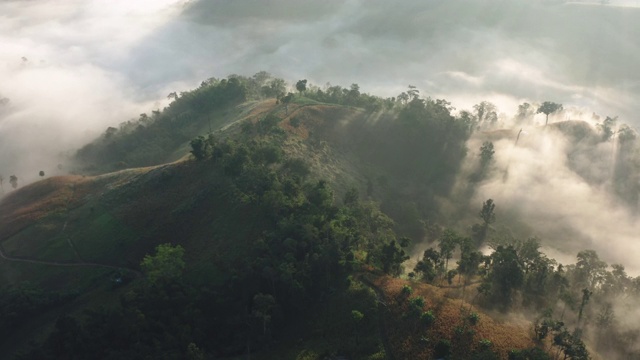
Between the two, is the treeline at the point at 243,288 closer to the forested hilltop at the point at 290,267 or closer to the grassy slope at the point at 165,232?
the forested hilltop at the point at 290,267

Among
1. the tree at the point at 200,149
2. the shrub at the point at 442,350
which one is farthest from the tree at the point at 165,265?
the shrub at the point at 442,350

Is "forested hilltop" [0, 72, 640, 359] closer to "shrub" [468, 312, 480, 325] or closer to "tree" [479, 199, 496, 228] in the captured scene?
"shrub" [468, 312, 480, 325]

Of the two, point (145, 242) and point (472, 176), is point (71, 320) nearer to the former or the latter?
point (145, 242)

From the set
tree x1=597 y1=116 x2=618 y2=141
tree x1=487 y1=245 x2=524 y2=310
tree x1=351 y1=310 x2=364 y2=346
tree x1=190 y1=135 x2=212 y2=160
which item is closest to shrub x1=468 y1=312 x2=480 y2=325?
tree x1=487 y1=245 x2=524 y2=310

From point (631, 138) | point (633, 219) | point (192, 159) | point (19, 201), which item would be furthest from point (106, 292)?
point (631, 138)

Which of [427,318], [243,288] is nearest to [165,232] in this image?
[243,288]

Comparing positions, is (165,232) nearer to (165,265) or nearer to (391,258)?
(165,265)
